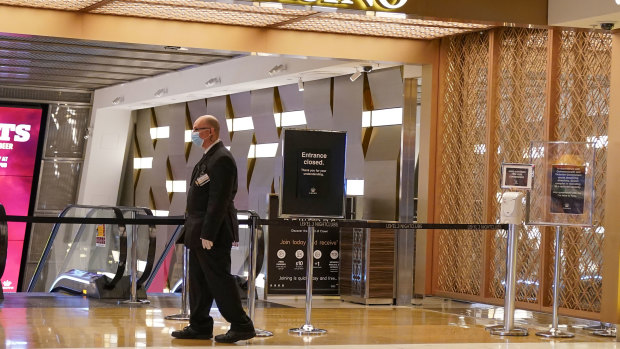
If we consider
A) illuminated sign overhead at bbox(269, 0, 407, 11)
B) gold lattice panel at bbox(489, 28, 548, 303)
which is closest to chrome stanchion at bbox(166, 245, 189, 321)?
illuminated sign overhead at bbox(269, 0, 407, 11)

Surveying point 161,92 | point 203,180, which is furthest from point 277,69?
point 203,180

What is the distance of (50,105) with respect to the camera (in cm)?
2092

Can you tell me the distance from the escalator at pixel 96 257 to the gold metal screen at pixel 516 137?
313cm

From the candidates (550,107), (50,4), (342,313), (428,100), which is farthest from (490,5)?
(50,4)

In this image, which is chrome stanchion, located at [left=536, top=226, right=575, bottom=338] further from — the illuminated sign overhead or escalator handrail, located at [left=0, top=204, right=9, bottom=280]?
escalator handrail, located at [left=0, top=204, right=9, bottom=280]

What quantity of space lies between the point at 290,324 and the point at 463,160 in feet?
9.56

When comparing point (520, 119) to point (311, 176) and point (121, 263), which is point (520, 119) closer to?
point (311, 176)

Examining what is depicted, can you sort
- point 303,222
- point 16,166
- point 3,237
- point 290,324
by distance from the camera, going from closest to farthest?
point 303,222
point 290,324
point 3,237
point 16,166

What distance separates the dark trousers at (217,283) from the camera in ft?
22.3

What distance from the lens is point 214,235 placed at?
6.70m

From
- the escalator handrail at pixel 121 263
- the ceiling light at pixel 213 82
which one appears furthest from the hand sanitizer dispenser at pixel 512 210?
the ceiling light at pixel 213 82

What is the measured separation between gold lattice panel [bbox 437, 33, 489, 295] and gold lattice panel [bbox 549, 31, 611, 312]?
3.65 feet

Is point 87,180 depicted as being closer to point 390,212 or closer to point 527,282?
point 390,212

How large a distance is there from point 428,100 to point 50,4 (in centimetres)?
402
